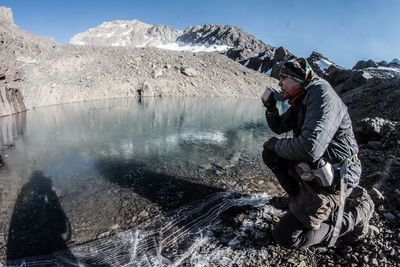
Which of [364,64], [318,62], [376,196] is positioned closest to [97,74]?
[376,196]

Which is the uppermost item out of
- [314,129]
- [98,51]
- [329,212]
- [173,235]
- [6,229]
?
[98,51]

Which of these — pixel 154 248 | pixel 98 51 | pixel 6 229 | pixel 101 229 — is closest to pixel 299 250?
pixel 154 248

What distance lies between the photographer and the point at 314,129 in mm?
2906

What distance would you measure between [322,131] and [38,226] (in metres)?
5.98

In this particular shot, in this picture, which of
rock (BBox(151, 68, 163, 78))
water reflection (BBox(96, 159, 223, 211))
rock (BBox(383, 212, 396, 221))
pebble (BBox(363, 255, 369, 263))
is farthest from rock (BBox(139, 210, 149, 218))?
rock (BBox(151, 68, 163, 78))

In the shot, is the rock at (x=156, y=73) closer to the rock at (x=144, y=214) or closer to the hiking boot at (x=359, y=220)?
the rock at (x=144, y=214)

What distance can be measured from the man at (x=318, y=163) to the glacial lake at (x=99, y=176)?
3.05 meters

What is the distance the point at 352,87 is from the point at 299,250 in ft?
61.4

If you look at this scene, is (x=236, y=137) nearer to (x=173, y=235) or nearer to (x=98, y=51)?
(x=173, y=235)

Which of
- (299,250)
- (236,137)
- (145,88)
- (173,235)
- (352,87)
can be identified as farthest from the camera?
(145,88)

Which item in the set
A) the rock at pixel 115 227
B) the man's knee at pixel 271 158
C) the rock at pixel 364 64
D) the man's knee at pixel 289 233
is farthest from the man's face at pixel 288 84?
the rock at pixel 364 64

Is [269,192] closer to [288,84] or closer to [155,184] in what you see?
[155,184]

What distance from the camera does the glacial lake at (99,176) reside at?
5.01m

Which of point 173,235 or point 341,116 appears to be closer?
point 341,116
